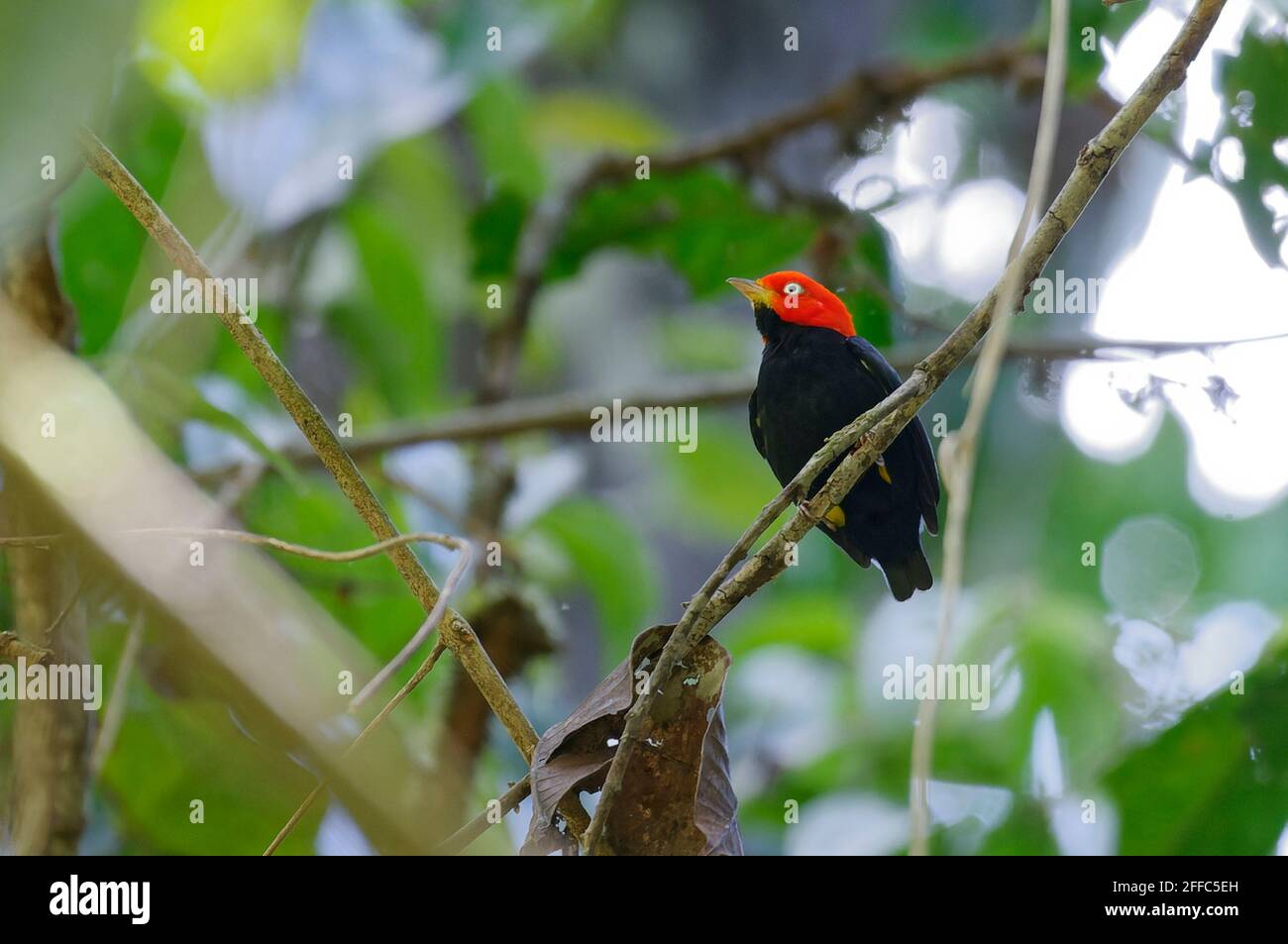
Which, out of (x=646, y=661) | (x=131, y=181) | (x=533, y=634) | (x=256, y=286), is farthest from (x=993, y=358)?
(x=256, y=286)

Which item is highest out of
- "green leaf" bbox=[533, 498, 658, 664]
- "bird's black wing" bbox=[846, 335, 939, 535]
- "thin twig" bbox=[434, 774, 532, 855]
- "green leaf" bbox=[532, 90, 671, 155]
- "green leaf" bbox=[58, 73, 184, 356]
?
"green leaf" bbox=[532, 90, 671, 155]

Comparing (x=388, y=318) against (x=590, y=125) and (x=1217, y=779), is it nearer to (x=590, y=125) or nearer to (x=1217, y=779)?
(x=590, y=125)

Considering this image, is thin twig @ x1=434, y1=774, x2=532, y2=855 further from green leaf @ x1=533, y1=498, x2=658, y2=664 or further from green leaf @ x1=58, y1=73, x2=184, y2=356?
green leaf @ x1=533, y1=498, x2=658, y2=664

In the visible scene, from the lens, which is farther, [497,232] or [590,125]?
[590,125]

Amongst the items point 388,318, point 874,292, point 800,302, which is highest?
point 388,318

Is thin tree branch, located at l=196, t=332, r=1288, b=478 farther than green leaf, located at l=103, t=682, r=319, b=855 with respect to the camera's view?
Yes

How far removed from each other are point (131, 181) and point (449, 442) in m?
2.92

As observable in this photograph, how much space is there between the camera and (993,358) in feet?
5.72

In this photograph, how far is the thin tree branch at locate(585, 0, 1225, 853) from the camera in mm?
1678

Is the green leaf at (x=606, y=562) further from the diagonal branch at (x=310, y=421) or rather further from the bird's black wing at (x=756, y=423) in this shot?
the diagonal branch at (x=310, y=421)

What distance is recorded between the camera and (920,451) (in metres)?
2.92

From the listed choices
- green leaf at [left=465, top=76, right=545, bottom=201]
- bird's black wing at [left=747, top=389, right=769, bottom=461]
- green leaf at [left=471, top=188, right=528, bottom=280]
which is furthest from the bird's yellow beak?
green leaf at [left=465, top=76, right=545, bottom=201]

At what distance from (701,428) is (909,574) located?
4.09 metres

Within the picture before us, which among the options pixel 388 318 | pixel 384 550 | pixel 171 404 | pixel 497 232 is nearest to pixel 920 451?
pixel 384 550
